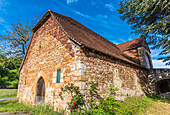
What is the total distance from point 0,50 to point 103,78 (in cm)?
1498

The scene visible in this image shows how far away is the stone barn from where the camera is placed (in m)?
5.51

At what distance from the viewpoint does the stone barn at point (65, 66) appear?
5.51 m

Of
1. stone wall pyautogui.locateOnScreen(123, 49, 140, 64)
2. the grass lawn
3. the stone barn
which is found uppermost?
stone wall pyautogui.locateOnScreen(123, 49, 140, 64)

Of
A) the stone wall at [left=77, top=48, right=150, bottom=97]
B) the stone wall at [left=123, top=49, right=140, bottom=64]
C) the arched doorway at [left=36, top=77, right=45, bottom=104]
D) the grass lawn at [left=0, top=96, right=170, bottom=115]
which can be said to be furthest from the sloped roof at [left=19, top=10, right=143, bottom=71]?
the stone wall at [left=123, top=49, right=140, bottom=64]

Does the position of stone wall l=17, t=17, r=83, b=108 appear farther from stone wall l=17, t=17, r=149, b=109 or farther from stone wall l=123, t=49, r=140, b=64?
stone wall l=123, t=49, r=140, b=64

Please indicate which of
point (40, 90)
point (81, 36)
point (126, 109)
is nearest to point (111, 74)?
point (126, 109)

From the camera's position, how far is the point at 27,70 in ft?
31.5

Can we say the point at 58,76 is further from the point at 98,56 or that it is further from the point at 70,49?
the point at 98,56

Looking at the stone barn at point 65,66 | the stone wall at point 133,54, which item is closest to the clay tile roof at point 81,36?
the stone barn at point 65,66

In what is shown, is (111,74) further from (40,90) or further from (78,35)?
(40,90)

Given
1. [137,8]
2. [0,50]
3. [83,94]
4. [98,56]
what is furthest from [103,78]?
[0,50]

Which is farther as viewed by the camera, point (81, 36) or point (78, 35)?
point (81, 36)

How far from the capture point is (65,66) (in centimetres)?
584

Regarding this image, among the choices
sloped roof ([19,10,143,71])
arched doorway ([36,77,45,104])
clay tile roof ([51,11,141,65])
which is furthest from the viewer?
arched doorway ([36,77,45,104])
